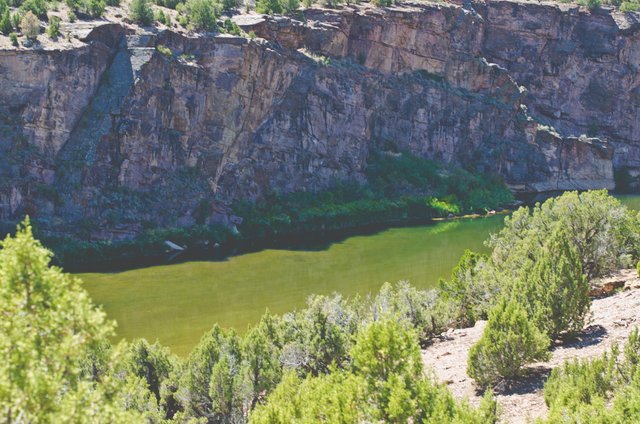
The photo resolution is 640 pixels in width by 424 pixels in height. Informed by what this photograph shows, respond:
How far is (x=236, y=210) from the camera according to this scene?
227 ft

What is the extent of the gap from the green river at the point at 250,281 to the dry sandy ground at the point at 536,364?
359 inches

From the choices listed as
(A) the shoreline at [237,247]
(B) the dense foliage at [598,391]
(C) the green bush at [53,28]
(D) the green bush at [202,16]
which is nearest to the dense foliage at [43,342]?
(B) the dense foliage at [598,391]

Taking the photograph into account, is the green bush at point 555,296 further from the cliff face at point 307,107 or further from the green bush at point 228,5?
the green bush at point 228,5

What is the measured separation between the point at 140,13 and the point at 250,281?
3146 cm

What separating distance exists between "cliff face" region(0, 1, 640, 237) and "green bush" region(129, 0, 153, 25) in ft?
8.12

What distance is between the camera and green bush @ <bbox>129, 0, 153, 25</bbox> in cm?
6681

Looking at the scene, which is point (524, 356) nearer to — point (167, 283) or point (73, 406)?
point (73, 406)

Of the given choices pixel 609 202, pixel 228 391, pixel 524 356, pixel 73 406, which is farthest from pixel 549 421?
pixel 609 202

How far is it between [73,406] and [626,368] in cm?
1231

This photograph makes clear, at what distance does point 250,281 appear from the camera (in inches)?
1891

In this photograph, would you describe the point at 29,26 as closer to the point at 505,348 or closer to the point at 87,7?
the point at 87,7

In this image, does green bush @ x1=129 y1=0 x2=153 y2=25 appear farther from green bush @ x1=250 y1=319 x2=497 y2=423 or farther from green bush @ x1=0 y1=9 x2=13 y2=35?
green bush @ x1=250 y1=319 x2=497 y2=423

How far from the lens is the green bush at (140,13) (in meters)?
66.8

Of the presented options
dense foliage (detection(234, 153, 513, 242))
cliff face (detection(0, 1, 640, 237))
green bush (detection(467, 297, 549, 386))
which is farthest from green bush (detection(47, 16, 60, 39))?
green bush (detection(467, 297, 549, 386))
